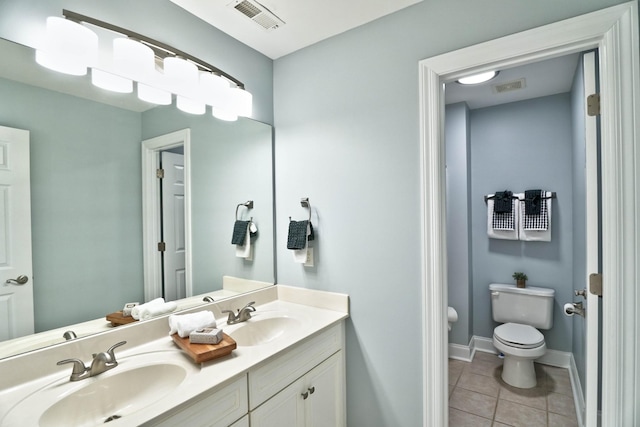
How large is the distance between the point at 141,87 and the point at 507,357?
3.25 metres

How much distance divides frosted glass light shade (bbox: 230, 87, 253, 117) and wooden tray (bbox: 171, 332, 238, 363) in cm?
128

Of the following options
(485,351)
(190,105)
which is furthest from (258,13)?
(485,351)

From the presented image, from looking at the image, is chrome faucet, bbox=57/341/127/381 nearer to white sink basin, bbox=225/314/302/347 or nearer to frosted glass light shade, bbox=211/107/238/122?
white sink basin, bbox=225/314/302/347

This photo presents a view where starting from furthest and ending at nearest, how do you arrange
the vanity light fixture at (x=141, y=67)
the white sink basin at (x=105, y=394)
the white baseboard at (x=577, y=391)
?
1. the white baseboard at (x=577, y=391)
2. the vanity light fixture at (x=141, y=67)
3. the white sink basin at (x=105, y=394)

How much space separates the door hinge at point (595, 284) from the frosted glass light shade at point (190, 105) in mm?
2012

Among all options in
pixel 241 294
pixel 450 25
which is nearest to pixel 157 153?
pixel 241 294

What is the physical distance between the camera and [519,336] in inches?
101

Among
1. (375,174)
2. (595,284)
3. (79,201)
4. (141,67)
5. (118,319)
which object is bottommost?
(118,319)

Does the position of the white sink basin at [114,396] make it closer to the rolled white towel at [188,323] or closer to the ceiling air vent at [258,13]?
the rolled white towel at [188,323]

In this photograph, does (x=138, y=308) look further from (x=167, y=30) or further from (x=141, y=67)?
(x=167, y=30)

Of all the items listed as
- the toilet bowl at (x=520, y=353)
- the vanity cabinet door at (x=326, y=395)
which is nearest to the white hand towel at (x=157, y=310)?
the vanity cabinet door at (x=326, y=395)

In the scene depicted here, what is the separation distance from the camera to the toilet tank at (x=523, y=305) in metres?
2.76

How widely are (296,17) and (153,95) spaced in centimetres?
87

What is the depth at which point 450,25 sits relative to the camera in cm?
148
